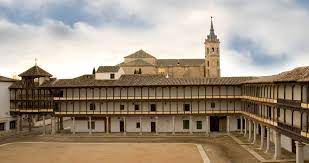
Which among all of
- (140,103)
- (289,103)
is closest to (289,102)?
(289,103)

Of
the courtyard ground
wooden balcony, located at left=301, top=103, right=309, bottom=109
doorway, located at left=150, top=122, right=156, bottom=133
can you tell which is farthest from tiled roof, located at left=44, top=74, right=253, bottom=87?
wooden balcony, located at left=301, top=103, right=309, bottom=109

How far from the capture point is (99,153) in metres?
51.5

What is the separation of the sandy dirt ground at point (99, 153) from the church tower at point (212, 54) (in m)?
63.0

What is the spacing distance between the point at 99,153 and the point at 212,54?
245 feet

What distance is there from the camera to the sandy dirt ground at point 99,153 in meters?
46.6

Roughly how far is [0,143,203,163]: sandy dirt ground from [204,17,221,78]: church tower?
63.0 m

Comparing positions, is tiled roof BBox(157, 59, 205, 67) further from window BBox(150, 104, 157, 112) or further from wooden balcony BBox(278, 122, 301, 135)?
wooden balcony BBox(278, 122, 301, 135)

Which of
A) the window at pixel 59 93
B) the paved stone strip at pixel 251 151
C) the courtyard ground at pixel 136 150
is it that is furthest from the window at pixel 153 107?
the window at pixel 59 93

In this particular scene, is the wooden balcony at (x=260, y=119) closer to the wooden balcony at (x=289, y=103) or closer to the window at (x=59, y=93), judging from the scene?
the wooden balcony at (x=289, y=103)

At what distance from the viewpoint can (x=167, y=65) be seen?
115062 mm

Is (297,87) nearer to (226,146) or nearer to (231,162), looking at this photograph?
(231,162)

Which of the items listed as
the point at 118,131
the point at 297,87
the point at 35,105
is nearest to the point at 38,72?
the point at 35,105

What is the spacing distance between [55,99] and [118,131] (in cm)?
1254

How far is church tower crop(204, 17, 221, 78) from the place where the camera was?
11825 centimetres
